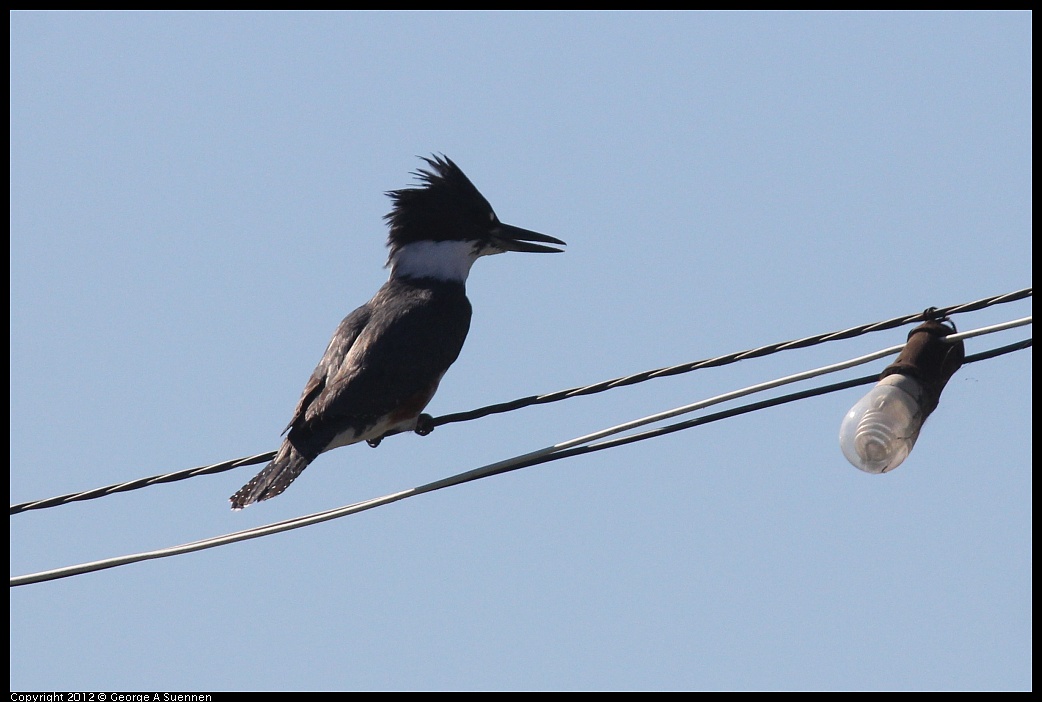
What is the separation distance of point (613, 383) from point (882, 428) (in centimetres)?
96

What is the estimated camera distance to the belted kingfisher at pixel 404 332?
6.24 metres

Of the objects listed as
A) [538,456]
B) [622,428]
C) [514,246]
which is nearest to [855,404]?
[622,428]

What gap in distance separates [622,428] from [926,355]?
0.98m

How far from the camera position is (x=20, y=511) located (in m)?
5.17

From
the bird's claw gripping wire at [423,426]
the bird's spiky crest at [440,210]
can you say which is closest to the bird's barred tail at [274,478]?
the bird's claw gripping wire at [423,426]

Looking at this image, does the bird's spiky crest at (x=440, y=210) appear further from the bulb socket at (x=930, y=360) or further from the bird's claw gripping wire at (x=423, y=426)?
the bulb socket at (x=930, y=360)

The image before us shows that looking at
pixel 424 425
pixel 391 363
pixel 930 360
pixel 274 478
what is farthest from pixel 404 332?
pixel 930 360

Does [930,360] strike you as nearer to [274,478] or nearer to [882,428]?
[882,428]

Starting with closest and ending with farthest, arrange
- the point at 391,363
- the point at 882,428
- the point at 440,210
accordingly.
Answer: the point at 882,428, the point at 391,363, the point at 440,210

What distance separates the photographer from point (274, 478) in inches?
239

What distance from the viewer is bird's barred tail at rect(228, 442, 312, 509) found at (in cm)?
602

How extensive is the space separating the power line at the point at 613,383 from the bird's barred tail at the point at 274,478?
2.09ft

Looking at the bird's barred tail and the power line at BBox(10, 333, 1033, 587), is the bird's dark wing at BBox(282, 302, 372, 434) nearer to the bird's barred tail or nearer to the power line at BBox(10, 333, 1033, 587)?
the bird's barred tail

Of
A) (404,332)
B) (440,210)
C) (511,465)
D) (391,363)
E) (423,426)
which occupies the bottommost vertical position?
(511,465)
